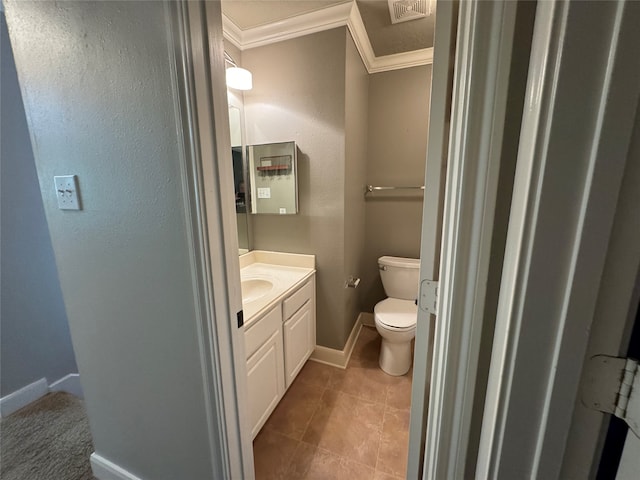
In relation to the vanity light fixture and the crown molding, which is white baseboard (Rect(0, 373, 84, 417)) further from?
the crown molding

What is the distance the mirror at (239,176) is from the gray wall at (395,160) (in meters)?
1.16

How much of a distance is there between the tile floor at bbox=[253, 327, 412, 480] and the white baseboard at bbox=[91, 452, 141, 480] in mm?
578

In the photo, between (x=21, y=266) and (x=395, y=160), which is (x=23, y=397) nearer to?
(x=21, y=266)

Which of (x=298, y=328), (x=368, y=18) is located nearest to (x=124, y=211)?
(x=298, y=328)

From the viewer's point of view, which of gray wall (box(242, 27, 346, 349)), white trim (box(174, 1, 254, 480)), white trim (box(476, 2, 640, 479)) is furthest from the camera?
gray wall (box(242, 27, 346, 349))

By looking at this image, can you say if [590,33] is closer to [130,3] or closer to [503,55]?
[503,55]

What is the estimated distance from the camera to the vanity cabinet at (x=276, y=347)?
48.2 inches

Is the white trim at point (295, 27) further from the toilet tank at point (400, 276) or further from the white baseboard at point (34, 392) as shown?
the white baseboard at point (34, 392)

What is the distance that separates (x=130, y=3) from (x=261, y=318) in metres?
1.19

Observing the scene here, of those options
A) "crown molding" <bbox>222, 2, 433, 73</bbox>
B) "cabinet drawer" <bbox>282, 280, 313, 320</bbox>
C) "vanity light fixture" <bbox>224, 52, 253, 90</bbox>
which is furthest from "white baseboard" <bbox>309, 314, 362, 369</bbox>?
"crown molding" <bbox>222, 2, 433, 73</bbox>

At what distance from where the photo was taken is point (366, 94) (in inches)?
86.5

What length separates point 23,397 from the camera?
158 cm

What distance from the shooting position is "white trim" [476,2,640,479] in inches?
12.8

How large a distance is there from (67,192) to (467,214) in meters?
1.28
